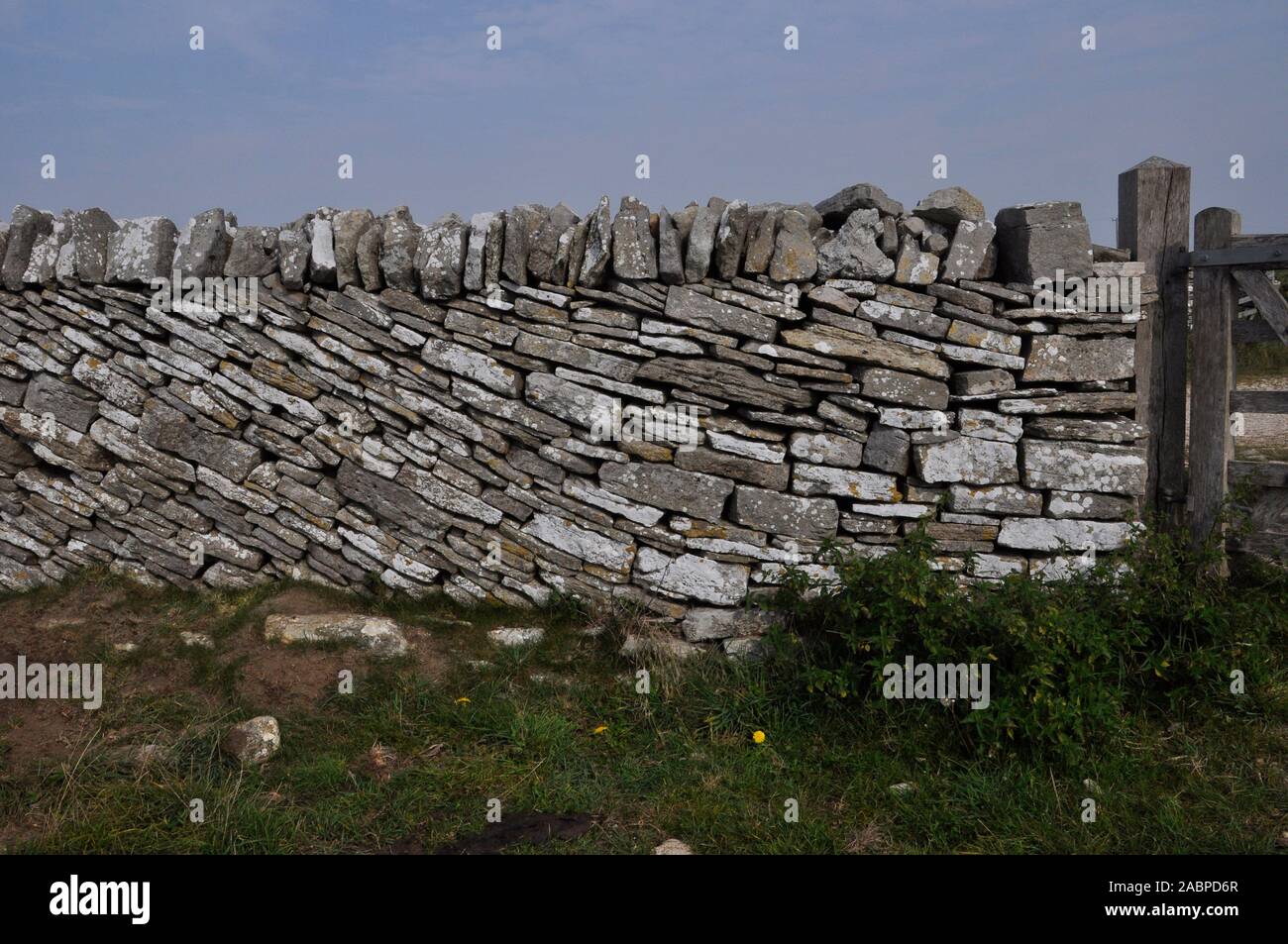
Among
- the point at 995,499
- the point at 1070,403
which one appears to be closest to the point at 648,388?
the point at 995,499

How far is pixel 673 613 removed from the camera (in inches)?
230

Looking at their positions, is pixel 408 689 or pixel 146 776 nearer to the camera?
pixel 146 776

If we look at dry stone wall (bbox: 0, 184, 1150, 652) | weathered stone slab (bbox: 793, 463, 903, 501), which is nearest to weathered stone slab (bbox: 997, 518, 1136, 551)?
dry stone wall (bbox: 0, 184, 1150, 652)

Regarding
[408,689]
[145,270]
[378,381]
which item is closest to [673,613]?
[408,689]

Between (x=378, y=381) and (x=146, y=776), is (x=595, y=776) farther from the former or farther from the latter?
(x=378, y=381)

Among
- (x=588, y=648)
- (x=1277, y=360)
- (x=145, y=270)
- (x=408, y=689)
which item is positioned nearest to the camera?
(x=408, y=689)

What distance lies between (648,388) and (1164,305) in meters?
3.49

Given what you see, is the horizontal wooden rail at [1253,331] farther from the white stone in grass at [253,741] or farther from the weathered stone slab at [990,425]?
the white stone in grass at [253,741]

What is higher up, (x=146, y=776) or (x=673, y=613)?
(x=673, y=613)

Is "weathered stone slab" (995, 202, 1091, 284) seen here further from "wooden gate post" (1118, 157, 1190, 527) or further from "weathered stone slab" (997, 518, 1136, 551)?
"weathered stone slab" (997, 518, 1136, 551)

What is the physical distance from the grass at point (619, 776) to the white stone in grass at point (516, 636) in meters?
0.17

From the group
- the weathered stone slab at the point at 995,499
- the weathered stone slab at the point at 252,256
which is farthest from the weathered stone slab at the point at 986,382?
the weathered stone slab at the point at 252,256
